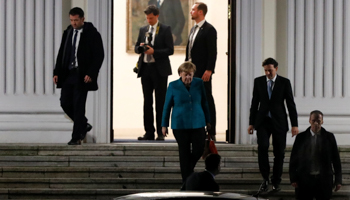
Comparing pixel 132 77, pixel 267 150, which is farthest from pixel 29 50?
pixel 132 77

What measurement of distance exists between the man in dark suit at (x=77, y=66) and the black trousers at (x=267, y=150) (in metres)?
2.63

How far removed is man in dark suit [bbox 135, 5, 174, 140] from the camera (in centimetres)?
1344

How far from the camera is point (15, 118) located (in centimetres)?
1272

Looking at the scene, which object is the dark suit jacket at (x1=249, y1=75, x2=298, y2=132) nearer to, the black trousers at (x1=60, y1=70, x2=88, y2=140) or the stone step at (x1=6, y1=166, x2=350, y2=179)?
the stone step at (x1=6, y1=166, x2=350, y2=179)

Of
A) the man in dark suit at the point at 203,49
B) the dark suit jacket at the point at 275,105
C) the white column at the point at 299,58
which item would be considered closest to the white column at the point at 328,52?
the white column at the point at 299,58

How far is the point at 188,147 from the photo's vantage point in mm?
9742

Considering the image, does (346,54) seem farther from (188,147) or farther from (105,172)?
(105,172)

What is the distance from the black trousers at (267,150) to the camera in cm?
1011

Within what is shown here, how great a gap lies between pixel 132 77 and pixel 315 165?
9608 millimetres

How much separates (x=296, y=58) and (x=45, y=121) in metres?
4.10

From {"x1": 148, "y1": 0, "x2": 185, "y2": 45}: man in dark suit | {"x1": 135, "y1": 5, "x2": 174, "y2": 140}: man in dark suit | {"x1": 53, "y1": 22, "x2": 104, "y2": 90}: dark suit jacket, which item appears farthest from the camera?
{"x1": 148, "y1": 0, "x2": 185, "y2": 45}: man in dark suit

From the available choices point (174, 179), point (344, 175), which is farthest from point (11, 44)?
point (344, 175)

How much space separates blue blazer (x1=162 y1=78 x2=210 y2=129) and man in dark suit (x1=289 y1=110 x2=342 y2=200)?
50.3 inches

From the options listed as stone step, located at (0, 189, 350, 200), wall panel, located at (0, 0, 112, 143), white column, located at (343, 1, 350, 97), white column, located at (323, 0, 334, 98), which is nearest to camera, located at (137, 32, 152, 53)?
wall panel, located at (0, 0, 112, 143)
